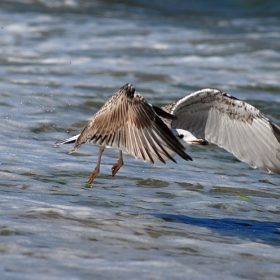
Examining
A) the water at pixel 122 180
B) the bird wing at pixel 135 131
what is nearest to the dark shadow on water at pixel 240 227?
the water at pixel 122 180

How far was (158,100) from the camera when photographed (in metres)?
11.4

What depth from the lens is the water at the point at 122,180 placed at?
446 centimetres

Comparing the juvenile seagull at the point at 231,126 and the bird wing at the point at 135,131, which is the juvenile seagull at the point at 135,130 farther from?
the juvenile seagull at the point at 231,126

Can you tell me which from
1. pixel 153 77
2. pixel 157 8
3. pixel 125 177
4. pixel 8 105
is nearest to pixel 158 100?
pixel 153 77

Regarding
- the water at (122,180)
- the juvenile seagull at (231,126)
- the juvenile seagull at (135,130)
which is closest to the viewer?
the water at (122,180)

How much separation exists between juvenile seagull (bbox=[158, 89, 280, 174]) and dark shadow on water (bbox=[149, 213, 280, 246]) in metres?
0.67

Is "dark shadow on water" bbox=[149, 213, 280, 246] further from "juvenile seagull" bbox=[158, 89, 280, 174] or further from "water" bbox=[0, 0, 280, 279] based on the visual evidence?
"juvenile seagull" bbox=[158, 89, 280, 174]

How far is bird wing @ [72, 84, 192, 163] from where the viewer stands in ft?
17.3

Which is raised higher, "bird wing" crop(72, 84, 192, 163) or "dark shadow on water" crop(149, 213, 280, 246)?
"bird wing" crop(72, 84, 192, 163)

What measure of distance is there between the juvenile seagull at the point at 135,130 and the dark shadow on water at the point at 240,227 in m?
0.68

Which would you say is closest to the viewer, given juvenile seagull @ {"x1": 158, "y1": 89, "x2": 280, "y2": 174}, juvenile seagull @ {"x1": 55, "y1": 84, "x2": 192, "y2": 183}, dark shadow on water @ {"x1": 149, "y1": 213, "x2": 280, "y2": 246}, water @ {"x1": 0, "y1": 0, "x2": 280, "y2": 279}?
water @ {"x1": 0, "y1": 0, "x2": 280, "y2": 279}

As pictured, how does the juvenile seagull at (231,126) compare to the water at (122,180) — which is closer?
the water at (122,180)

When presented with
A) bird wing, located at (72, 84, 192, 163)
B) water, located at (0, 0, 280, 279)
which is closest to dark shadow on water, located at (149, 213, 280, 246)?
water, located at (0, 0, 280, 279)

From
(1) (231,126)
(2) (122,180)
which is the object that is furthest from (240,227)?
(2) (122,180)
